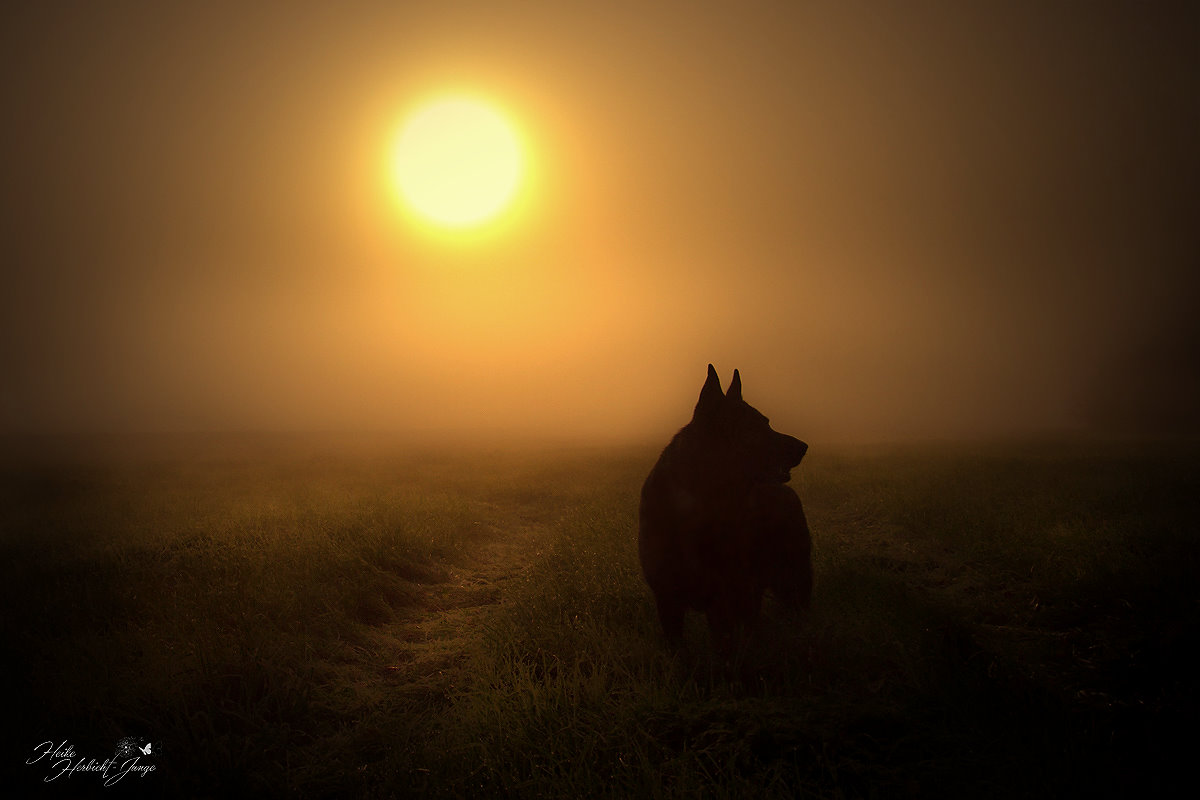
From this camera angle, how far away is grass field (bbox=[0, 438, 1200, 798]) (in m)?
2.76

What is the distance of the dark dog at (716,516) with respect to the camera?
4.07 metres

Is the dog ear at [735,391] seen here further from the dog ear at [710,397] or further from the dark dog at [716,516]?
the dog ear at [710,397]

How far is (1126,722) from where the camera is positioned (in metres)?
2.94

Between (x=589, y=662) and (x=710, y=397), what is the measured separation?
2508 mm

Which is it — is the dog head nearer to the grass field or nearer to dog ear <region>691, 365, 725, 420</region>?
dog ear <region>691, 365, 725, 420</region>

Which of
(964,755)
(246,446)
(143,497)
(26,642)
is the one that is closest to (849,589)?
(964,755)

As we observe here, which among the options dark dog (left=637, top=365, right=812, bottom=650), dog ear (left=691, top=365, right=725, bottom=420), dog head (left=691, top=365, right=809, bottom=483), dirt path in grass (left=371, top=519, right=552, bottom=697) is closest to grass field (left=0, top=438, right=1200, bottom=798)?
dirt path in grass (left=371, top=519, right=552, bottom=697)

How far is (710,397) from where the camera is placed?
390 centimetres

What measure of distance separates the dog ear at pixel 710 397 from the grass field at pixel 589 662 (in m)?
1.99

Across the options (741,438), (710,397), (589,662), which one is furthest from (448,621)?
(710,397)

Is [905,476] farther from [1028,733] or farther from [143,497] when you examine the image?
[143,497]

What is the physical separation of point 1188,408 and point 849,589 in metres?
49.3

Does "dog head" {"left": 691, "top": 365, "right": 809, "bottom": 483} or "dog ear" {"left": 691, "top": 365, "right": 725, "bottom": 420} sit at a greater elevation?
"dog ear" {"left": 691, "top": 365, "right": 725, "bottom": 420}

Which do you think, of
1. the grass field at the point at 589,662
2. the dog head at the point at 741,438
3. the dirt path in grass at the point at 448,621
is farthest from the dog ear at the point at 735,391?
the dirt path in grass at the point at 448,621
